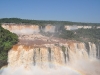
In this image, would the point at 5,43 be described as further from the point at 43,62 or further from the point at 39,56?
the point at 43,62

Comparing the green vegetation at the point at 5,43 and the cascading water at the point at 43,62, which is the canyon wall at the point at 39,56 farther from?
the green vegetation at the point at 5,43

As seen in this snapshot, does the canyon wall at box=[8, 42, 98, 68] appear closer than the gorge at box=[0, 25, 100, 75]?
No

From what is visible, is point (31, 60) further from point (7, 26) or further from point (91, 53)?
point (7, 26)

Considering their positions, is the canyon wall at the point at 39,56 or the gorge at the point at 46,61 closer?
the gorge at the point at 46,61

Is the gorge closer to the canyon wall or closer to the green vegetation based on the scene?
the canyon wall

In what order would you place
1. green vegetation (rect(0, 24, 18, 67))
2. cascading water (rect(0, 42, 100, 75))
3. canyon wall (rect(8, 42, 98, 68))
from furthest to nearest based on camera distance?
green vegetation (rect(0, 24, 18, 67)), canyon wall (rect(8, 42, 98, 68)), cascading water (rect(0, 42, 100, 75))

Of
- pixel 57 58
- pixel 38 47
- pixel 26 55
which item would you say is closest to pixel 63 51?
pixel 57 58

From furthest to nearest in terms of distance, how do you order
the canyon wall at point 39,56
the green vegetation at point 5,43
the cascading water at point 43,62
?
the green vegetation at point 5,43 → the canyon wall at point 39,56 → the cascading water at point 43,62

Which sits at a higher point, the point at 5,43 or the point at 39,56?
the point at 5,43

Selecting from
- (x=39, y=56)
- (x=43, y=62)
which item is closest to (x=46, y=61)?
(x=43, y=62)

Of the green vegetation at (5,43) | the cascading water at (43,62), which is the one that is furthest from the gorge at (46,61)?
the green vegetation at (5,43)

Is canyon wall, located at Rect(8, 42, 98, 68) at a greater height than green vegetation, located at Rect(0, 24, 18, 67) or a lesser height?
lesser

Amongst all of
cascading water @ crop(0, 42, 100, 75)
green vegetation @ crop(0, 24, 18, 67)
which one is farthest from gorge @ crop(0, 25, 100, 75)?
green vegetation @ crop(0, 24, 18, 67)
